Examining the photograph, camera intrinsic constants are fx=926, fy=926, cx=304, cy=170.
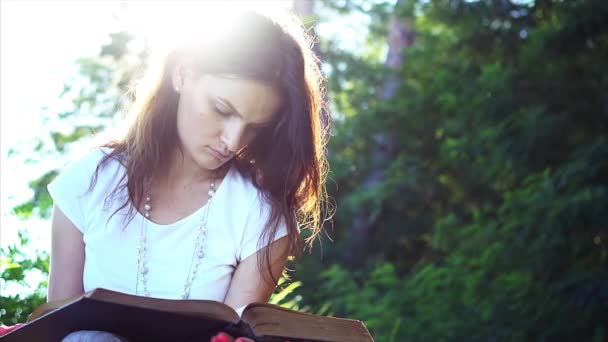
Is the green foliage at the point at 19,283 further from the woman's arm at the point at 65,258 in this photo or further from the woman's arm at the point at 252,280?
the woman's arm at the point at 252,280

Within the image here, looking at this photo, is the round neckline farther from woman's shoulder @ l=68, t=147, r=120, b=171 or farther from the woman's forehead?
the woman's forehead

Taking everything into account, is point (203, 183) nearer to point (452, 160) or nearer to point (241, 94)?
point (241, 94)

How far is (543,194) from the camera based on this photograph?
683 cm

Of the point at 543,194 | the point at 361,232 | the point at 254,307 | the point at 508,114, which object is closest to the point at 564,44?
the point at 508,114

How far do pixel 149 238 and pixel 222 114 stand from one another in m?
0.42

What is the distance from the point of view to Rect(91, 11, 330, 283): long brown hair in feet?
8.29

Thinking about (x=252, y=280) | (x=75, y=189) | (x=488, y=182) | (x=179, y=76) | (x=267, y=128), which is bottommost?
(x=488, y=182)

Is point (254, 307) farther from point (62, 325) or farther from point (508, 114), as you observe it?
point (508, 114)

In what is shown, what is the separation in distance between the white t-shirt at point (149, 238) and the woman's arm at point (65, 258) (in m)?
0.02

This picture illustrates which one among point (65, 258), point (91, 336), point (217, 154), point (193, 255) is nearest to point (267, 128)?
point (217, 154)

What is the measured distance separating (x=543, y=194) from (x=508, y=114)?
1.27 metres

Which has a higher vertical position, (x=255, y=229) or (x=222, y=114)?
(x=222, y=114)

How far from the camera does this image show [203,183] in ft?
8.94

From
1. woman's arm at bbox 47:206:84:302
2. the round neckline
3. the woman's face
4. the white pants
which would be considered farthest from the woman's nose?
the white pants
